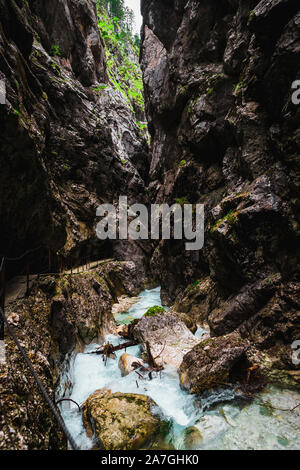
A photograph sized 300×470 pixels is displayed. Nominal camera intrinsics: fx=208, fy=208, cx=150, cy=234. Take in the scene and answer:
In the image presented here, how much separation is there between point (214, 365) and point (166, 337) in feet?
9.58

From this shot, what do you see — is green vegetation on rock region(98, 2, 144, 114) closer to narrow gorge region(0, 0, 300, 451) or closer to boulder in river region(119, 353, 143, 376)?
narrow gorge region(0, 0, 300, 451)

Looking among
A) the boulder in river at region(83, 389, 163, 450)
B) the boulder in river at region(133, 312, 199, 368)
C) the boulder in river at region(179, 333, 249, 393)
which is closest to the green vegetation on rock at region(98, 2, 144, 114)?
the boulder in river at region(133, 312, 199, 368)

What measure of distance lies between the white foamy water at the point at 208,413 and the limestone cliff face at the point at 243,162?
6.10 ft

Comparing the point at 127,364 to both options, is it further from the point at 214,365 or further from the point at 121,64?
the point at 121,64

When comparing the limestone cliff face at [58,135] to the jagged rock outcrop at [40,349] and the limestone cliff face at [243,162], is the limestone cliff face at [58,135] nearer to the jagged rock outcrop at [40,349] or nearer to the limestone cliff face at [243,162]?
the jagged rock outcrop at [40,349]

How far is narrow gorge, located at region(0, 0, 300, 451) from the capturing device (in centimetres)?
402

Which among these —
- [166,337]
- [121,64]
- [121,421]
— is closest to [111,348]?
[166,337]

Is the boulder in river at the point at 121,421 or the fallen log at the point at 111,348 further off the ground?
the boulder in river at the point at 121,421

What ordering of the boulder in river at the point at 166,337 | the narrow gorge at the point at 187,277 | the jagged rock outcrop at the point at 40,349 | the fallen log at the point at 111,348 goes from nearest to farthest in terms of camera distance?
the jagged rock outcrop at the point at 40,349, the narrow gorge at the point at 187,277, the boulder in river at the point at 166,337, the fallen log at the point at 111,348

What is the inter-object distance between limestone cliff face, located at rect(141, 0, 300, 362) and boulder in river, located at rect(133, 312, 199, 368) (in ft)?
4.09

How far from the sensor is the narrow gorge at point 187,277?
4023 mm

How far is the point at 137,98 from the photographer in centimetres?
3716

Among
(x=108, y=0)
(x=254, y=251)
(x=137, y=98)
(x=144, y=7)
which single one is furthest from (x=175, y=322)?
(x=108, y=0)

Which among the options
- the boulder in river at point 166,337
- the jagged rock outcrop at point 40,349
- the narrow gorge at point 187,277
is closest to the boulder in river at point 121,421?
the narrow gorge at point 187,277
